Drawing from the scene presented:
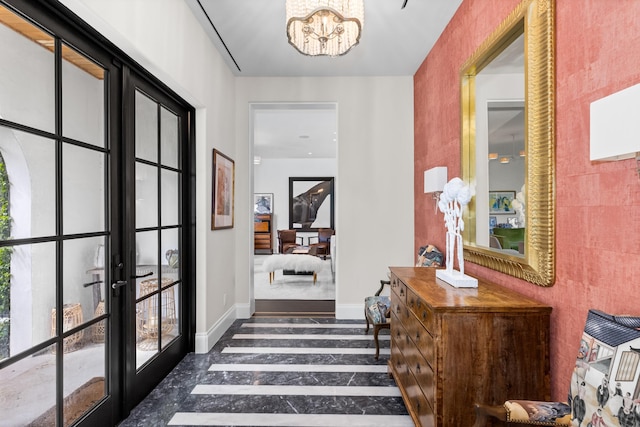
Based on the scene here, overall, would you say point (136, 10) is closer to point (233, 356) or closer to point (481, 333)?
point (481, 333)

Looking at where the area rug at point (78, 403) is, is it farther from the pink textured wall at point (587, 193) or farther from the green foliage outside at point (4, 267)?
the pink textured wall at point (587, 193)

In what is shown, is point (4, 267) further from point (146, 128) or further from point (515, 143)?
point (515, 143)

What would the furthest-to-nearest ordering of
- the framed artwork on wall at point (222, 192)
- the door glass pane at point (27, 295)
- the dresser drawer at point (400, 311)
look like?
the framed artwork on wall at point (222, 192), the dresser drawer at point (400, 311), the door glass pane at point (27, 295)

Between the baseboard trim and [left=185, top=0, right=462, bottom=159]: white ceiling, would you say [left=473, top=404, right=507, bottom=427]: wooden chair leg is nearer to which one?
the baseboard trim

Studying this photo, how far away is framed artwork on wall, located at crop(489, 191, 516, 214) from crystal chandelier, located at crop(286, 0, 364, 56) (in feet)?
4.26

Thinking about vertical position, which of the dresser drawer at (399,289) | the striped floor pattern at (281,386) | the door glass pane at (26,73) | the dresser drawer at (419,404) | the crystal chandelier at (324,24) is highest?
the crystal chandelier at (324,24)

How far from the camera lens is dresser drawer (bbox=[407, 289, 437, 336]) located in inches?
63.4

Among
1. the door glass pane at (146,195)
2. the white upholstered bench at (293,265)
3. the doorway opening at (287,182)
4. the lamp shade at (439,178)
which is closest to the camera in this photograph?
the door glass pane at (146,195)

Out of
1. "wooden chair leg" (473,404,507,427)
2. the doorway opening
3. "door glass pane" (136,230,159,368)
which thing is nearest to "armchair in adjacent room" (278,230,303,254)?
the doorway opening

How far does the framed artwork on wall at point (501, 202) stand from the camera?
1939 millimetres

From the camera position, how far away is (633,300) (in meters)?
1.21

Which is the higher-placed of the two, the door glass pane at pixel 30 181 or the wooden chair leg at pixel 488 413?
the door glass pane at pixel 30 181

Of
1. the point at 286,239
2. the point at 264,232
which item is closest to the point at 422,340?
the point at 286,239

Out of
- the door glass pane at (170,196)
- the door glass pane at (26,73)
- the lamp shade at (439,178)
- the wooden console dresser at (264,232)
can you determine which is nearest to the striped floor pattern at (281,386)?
the door glass pane at (170,196)
